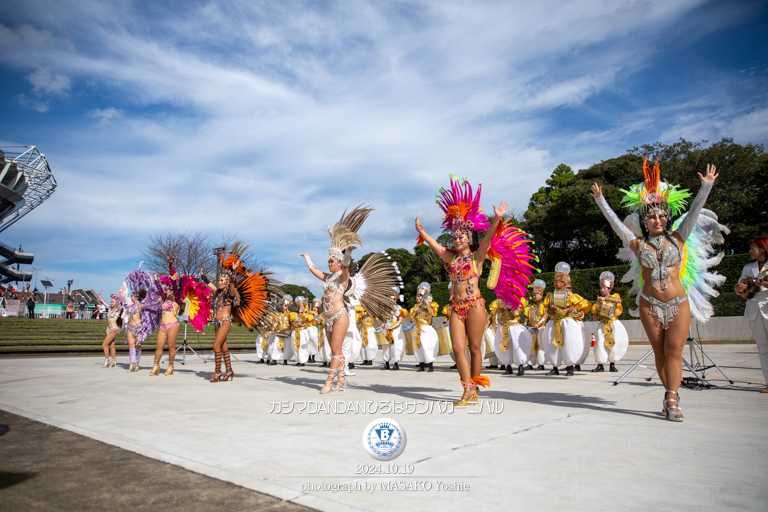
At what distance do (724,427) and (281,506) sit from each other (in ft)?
12.9

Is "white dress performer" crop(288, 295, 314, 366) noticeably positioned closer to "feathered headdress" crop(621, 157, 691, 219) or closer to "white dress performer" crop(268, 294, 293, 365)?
"white dress performer" crop(268, 294, 293, 365)

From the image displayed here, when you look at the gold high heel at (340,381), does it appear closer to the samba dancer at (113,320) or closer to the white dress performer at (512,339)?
the white dress performer at (512,339)

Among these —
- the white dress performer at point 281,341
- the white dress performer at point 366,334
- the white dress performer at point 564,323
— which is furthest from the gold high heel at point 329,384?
the white dress performer at point 281,341

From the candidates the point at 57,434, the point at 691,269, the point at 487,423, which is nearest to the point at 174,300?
the point at 57,434

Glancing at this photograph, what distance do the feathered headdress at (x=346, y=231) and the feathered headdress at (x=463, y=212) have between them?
5.22ft

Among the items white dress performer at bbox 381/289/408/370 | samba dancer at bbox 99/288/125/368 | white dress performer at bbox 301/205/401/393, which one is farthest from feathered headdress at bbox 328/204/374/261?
samba dancer at bbox 99/288/125/368

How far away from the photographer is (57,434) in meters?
4.13

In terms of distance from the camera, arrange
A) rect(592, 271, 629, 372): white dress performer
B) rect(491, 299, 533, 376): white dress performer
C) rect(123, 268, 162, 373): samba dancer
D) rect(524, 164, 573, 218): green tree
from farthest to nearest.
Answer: rect(524, 164, 573, 218): green tree < rect(123, 268, 162, 373): samba dancer < rect(491, 299, 533, 376): white dress performer < rect(592, 271, 629, 372): white dress performer

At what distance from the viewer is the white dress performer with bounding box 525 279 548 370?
9500 millimetres

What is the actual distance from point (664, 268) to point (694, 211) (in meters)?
0.65

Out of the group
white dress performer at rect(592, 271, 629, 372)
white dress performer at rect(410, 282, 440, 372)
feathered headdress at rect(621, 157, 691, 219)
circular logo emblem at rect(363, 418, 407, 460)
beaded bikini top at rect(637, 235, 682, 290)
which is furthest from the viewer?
white dress performer at rect(410, 282, 440, 372)

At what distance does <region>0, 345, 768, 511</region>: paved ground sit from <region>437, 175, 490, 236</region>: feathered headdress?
2179 mm

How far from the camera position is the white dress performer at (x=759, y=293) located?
622 centimetres

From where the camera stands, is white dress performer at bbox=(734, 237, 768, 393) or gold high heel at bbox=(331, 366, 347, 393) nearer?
white dress performer at bbox=(734, 237, 768, 393)
